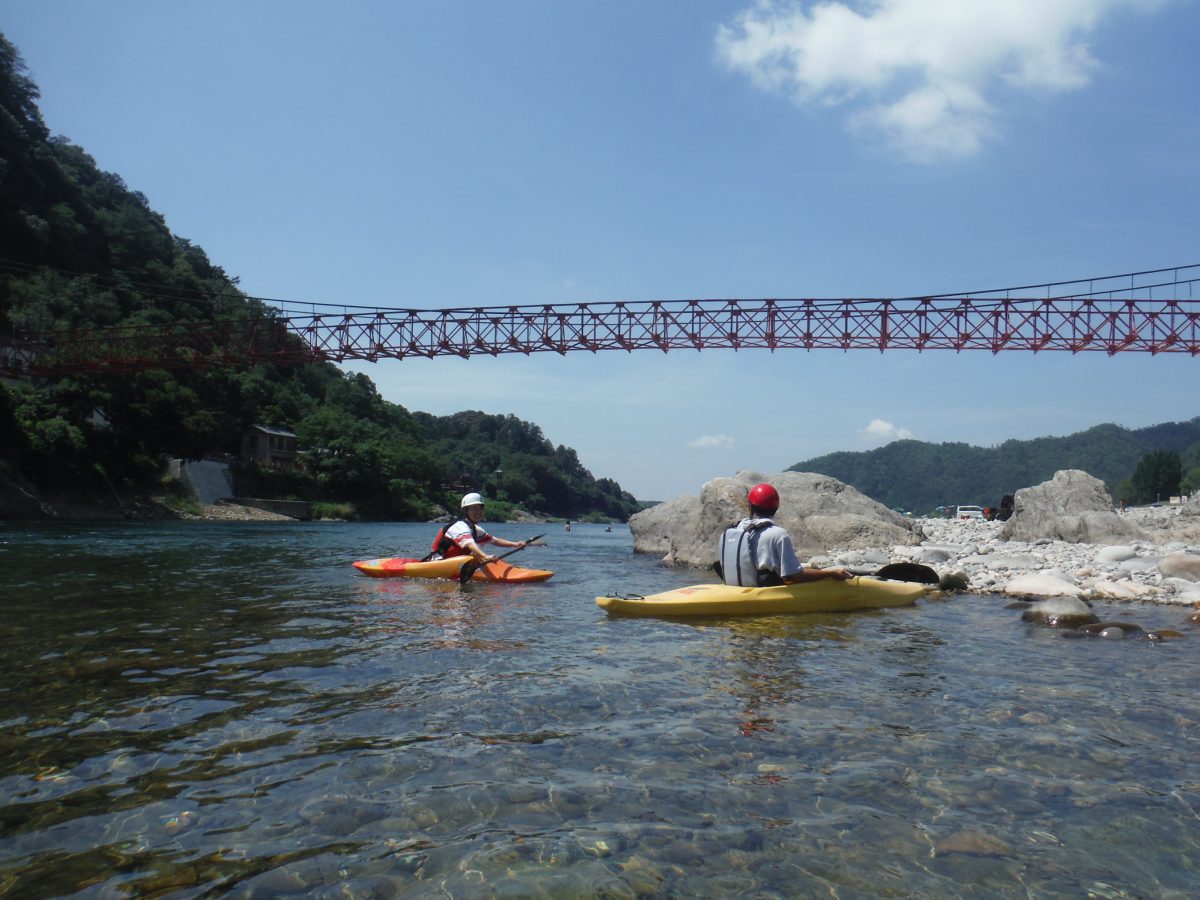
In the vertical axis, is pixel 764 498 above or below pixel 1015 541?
above

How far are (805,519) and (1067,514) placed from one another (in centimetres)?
704

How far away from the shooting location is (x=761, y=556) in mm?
9523

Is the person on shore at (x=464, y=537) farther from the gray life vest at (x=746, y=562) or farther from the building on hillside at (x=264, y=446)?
the building on hillside at (x=264, y=446)

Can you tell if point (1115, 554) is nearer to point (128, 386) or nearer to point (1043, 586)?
point (1043, 586)

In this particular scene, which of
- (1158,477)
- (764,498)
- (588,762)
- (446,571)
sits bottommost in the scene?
(588,762)

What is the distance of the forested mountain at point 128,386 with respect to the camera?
4516cm

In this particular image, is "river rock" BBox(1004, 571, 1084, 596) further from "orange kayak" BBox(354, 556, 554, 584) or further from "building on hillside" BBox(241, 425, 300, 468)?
"building on hillside" BBox(241, 425, 300, 468)

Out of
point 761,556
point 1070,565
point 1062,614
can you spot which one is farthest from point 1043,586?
point 761,556

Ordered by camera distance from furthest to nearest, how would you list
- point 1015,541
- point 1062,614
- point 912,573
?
point 1015,541 → point 912,573 → point 1062,614

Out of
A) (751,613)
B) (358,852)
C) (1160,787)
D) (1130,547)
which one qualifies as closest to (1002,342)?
(1130,547)

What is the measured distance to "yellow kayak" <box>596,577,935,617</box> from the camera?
30.6 feet

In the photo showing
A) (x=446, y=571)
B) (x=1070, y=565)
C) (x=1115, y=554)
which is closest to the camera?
(x=446, y=571)

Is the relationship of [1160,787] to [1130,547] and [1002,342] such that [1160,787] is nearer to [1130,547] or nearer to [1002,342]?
[1130,547]

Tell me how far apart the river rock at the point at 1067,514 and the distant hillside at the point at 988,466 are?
498ft
